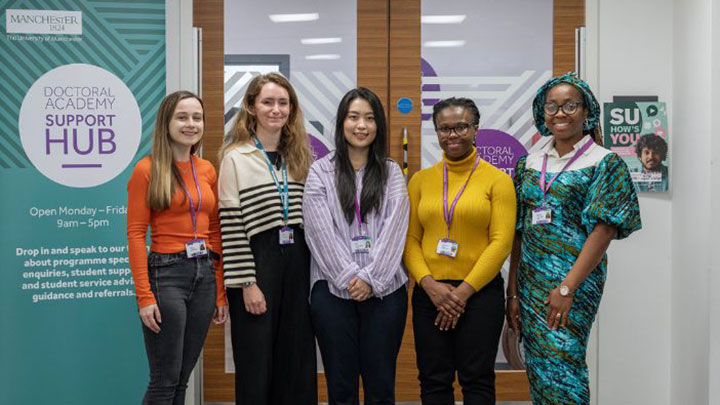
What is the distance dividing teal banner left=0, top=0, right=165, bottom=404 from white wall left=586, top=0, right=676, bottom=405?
2.57 metres

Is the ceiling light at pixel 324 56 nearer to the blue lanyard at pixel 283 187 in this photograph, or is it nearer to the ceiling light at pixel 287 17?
the ceiling light at pixel 287 17

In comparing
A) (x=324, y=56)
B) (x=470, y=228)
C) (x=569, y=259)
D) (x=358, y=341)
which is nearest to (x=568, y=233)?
(x=569, y=259)

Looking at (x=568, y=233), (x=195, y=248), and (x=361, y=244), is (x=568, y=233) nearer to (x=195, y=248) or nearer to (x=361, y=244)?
(x=361, y=244)

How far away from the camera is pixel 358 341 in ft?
7.63

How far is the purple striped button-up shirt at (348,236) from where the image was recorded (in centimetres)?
227

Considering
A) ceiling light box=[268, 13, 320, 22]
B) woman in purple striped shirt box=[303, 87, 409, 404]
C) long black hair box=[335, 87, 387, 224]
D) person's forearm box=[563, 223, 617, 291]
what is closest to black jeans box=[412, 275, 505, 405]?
woman in purple striped shirt box=[303, 87, 409, 404]

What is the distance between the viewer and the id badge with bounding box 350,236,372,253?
230 centimetres

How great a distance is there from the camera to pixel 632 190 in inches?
84.4

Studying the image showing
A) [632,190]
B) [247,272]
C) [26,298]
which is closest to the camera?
[632,190]

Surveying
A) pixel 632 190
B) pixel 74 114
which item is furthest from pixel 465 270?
pixel 74 114

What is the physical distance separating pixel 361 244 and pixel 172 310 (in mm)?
784

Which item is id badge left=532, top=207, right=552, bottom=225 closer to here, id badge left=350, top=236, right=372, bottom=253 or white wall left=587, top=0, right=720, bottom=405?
id badge left=350, top=236, right=372, bottom=253

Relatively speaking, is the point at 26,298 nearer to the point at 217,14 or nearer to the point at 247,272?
the point at 247,272

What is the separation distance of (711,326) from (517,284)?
112cm
